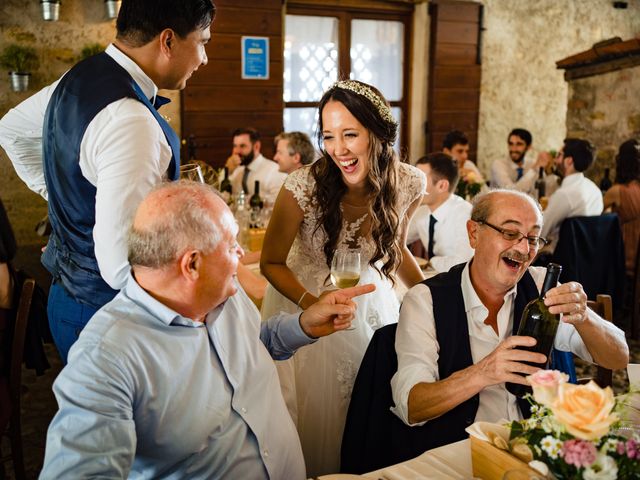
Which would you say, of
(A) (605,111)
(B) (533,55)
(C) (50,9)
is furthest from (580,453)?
(B) (533,55)

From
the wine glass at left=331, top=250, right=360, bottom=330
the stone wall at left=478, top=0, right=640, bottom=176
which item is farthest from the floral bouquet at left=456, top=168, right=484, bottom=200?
the wine glass at left=331, top=250, right=360, bottom=330

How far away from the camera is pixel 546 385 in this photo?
44.4 inches

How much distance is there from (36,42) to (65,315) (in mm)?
4541

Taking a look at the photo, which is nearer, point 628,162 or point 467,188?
point 628,162

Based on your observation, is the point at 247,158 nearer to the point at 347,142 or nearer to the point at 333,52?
the point at 333,52

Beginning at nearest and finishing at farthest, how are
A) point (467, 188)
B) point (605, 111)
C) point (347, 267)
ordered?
point (347, 267)
point (467, 188)
point (605, 111)

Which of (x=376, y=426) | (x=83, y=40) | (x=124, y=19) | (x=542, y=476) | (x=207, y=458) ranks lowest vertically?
(x=376, y=426)

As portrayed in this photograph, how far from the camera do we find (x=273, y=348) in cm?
185

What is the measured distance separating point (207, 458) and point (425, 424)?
659 mm

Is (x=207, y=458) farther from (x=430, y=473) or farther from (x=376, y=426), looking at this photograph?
(x=376, y=426)

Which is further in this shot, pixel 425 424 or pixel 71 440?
pixel 425 424

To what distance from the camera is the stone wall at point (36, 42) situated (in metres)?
5.60

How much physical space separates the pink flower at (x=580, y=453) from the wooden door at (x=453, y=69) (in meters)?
7.02

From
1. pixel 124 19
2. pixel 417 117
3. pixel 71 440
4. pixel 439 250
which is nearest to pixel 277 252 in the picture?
pixel 124 19
